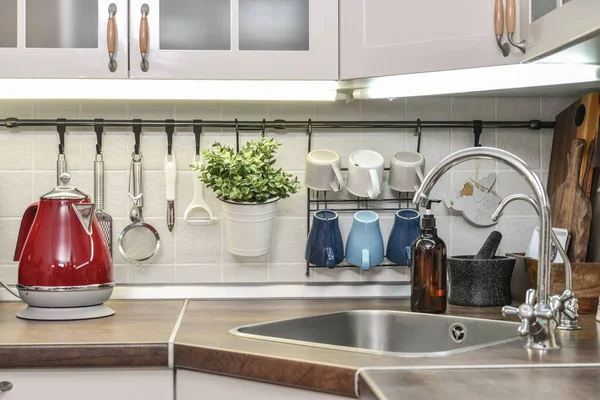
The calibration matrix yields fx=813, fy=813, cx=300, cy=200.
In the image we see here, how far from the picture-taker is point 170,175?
6.98 feet

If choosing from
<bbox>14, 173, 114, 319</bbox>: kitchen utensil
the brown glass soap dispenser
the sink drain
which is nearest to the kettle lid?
<bbox>14, 173, 114, 319</bbox>: kitchen utensil

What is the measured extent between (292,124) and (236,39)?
37cm

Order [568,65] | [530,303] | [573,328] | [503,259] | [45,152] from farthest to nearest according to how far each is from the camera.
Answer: [45,152]
[503,259]
[568,65]
[573,328]
[530,303]

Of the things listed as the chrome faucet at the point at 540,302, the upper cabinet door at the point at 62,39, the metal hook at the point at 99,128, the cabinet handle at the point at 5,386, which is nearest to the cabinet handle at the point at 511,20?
the chrome faucet at the point at 540,302

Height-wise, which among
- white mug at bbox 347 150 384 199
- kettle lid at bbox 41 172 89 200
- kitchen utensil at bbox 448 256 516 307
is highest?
white mug at bbox 347 150 384 199

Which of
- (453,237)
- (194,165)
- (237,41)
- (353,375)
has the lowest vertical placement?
(353,375)

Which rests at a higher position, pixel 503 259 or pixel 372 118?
pixel 372 118

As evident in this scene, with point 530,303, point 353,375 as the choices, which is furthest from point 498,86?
point 353,375

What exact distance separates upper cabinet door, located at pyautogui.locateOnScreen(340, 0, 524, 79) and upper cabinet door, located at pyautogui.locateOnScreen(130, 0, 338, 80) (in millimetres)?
46

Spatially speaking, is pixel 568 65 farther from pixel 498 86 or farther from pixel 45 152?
pixel 45 152

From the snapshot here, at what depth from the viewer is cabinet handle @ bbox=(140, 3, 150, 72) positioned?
1831 millimetres

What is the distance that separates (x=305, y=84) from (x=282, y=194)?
28 centimetres

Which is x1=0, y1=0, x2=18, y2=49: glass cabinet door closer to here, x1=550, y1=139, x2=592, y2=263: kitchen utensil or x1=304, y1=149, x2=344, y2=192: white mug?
Result: x1=304, y1=149, x2=344, y2=192: white mug

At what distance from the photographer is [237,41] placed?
188 centimetres
